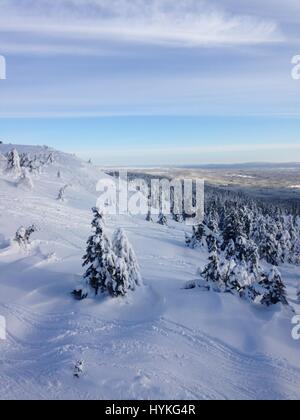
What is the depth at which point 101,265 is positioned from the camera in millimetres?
19594

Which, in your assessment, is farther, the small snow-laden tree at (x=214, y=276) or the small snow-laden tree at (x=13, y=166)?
the small snow-laden tree at (x=13, y=166)

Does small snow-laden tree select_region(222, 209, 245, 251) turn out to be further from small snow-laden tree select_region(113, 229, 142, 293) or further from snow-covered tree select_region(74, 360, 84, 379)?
snow-covered tree select_region(74, 360, 84, 379)

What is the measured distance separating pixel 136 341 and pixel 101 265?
15.2 ft

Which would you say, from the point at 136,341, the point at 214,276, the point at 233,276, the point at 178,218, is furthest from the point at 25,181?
the point at 136,341

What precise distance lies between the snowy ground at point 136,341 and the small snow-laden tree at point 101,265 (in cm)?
75

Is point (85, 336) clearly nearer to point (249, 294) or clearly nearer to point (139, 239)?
point (249, 294)

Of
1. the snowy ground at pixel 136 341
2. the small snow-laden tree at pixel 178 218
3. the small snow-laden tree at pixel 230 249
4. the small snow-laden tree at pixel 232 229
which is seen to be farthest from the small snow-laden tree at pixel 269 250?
the snowy ground at pixel 136 341

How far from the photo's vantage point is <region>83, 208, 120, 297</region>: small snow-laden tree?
19594mm

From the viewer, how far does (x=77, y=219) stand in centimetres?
4462

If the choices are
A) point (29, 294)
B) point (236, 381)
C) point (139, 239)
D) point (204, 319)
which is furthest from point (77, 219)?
point (236, 381)

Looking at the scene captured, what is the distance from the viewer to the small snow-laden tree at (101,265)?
19.6m

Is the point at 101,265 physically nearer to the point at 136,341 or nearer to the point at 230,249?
the point at 136,341

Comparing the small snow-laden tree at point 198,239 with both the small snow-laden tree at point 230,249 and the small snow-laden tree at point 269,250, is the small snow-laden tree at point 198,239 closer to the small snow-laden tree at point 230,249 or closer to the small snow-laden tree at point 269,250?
the small snow-laden tree at point 230,249
